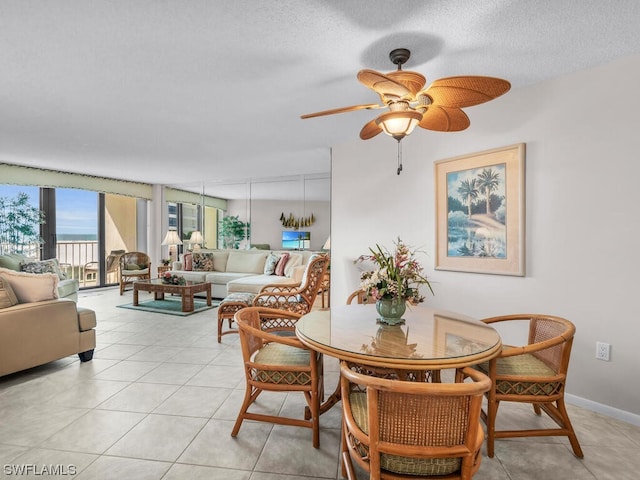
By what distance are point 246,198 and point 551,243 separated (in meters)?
8.24

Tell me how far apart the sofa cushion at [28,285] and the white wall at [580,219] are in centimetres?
357

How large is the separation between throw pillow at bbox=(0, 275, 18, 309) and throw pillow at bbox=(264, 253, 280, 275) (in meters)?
A: 3.78

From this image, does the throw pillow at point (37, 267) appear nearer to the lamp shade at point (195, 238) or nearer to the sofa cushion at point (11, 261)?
the sofa cushion at point (11, 261)

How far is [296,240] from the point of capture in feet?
29.4

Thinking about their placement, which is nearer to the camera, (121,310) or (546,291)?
(546,291)

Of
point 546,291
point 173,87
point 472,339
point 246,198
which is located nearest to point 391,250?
point 546,291

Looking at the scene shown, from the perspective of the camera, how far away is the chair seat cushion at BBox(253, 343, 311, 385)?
1951 millimetres

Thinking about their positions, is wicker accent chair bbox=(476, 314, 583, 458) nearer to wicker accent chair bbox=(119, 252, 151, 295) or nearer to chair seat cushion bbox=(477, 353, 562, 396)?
chair seat cushion bbox=(477, 353, 562, 396)

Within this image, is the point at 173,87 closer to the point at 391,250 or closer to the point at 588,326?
the point at 391,250

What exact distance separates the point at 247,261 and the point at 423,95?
17.8ft

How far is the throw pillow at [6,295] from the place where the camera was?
2.75 m

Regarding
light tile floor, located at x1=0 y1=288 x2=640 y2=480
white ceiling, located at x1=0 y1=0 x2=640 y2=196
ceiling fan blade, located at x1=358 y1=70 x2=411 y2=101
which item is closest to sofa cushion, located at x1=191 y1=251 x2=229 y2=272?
white ceiling, located at x1=0 y1=0 x2=640 y2=196

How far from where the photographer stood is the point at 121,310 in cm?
537

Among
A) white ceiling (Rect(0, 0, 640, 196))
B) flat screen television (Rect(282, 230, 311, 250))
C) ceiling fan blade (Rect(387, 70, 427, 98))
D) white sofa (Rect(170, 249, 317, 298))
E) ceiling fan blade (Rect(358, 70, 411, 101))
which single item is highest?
white ceiling (Rect(0, 0, 640, 196))
